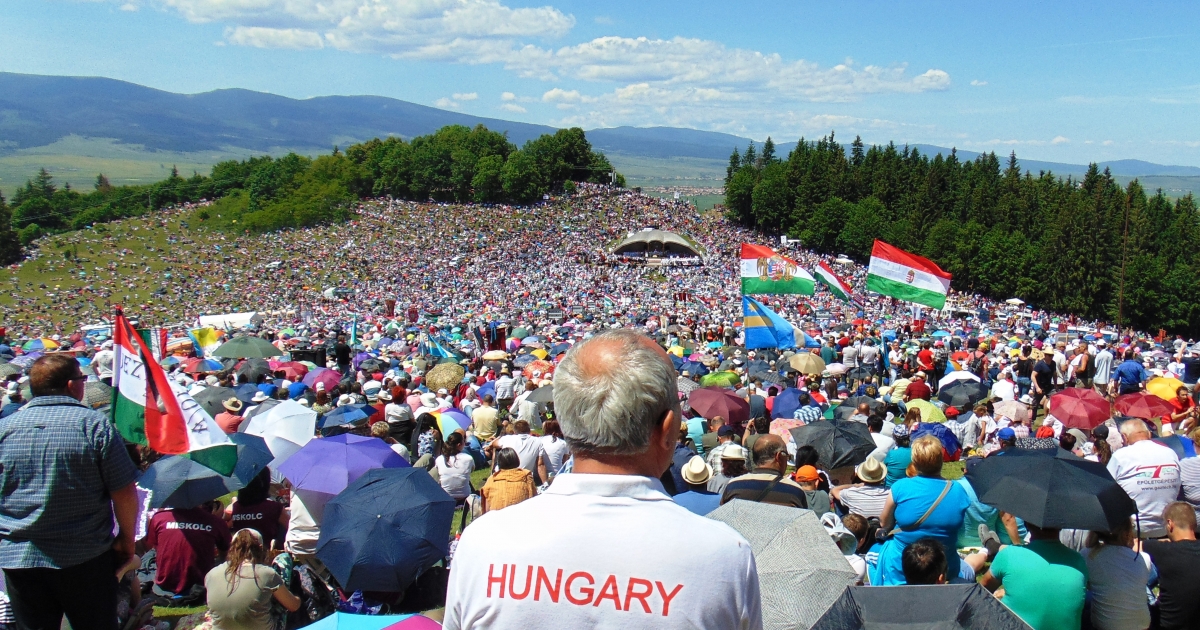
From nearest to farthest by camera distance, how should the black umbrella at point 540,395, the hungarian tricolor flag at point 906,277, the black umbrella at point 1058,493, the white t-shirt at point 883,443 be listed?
the black umbrella at point 1058,493 < the white t-shirt at point 883,443 < the black umbrella at point 540,395 < the hungarian tricolor flag at point 906,277

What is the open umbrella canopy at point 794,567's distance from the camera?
12.8 feet

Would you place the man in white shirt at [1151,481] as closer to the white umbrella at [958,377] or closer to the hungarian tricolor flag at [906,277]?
the white umbrella at [958,377]

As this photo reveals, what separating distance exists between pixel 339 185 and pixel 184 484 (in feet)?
251

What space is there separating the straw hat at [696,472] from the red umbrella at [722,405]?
4347 millimetres

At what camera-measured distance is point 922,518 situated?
4.82m

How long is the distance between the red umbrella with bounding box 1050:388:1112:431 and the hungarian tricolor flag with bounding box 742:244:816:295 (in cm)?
558

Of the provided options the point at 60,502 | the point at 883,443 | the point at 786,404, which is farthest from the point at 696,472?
the point at 786,404

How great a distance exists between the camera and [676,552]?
69.6 inches

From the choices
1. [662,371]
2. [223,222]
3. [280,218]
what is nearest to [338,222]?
[280,218]

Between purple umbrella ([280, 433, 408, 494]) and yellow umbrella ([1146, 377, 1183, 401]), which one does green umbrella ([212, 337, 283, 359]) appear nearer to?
purple umbrella ([280, 433, 408, 494])

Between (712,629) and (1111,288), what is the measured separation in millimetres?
59446

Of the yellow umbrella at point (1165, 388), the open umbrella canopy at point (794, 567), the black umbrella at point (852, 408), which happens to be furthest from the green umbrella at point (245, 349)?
the open umbrella canopy at point (794, 567)

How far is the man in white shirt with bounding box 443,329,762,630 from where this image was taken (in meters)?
1.76

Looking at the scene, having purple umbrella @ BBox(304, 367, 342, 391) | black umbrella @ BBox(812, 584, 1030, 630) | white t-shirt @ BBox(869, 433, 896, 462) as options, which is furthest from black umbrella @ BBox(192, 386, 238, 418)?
black umbrella @ BBox(812, 584, 1030, 630)
